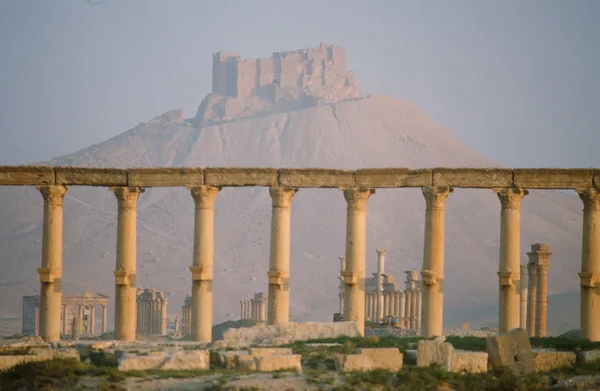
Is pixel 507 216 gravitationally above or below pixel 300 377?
above

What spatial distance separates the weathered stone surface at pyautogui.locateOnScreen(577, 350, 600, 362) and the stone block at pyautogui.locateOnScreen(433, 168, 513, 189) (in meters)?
9.75

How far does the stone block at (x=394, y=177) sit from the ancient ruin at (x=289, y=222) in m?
0.03

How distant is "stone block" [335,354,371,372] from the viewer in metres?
37.4

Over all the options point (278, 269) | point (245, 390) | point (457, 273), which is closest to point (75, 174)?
point (278, 269)

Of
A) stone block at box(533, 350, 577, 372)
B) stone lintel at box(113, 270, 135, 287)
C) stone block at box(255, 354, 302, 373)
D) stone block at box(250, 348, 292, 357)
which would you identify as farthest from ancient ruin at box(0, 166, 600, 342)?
stone block at box(255, 354, 302, 373)

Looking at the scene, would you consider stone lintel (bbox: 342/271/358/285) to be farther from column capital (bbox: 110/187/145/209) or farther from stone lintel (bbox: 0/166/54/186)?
stone lintel (bbox: 0/166/54/186)

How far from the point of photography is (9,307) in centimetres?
16388

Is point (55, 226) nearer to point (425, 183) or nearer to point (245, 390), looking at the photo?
point (425, 183)

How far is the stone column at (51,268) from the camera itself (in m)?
49.9

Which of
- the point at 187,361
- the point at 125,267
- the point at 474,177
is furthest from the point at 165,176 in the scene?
the point at 187,361

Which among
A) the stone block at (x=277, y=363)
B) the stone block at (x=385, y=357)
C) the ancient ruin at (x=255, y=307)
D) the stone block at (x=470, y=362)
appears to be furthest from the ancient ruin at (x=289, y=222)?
the ancient ruin at (x=255, y=307)

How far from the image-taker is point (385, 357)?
37.9m

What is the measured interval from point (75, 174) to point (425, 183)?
487 inches

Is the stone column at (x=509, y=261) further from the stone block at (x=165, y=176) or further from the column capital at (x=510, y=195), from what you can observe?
the stone block at (x=165, y=176)
